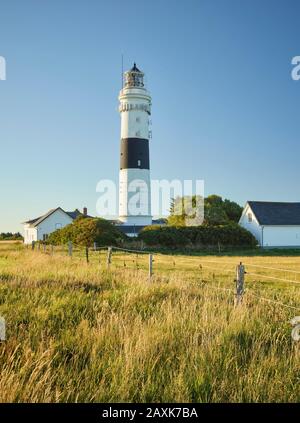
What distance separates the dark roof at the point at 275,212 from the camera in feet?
146

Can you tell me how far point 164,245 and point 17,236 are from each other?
39.5 meters

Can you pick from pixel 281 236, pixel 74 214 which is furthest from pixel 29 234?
pixel 281 236

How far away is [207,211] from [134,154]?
994 cm

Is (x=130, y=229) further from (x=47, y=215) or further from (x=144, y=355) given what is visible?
(x=144, y=355)

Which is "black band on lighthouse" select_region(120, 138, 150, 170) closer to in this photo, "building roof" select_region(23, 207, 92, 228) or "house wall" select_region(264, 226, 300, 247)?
"building roof" select_region(23, 207, 92, 228)

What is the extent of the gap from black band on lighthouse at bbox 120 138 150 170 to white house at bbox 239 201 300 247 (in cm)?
1174

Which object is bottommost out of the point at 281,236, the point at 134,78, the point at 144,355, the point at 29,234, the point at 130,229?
the point at 144,355

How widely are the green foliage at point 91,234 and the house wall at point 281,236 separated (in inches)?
617

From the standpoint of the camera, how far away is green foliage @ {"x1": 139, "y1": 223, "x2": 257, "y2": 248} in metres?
35.6

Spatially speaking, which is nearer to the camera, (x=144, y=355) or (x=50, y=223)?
(x=144, y=355)

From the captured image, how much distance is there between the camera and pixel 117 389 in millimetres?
4082

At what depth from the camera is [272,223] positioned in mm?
43938

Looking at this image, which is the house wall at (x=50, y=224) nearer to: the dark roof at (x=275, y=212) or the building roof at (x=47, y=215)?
the building roof at (x=47, y=215)

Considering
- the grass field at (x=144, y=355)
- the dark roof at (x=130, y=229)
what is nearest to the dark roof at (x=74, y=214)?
the dark roof at (x=130, y=229)
